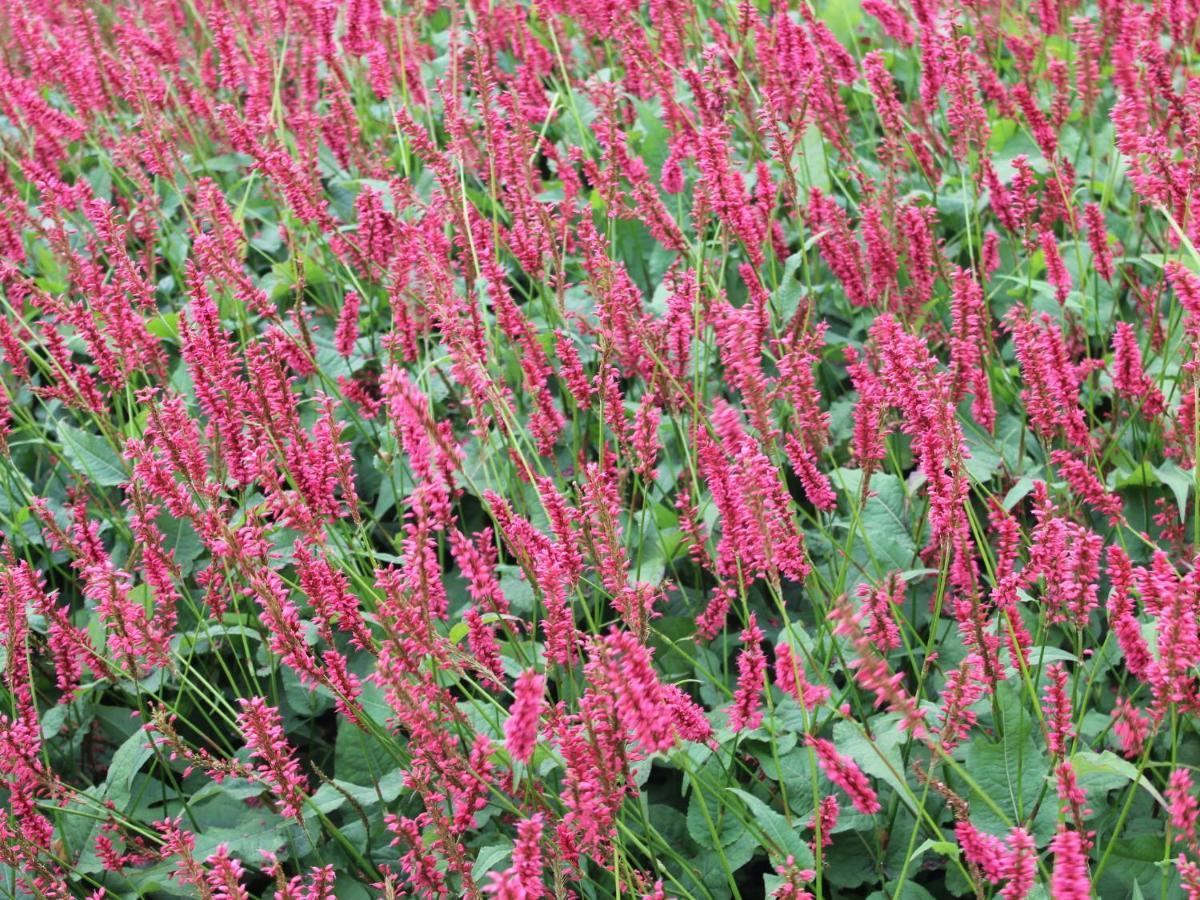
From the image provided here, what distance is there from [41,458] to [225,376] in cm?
160

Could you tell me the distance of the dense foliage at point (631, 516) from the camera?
1971 millimetres

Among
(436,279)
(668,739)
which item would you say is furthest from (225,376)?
(668,739)

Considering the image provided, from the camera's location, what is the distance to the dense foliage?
1.97 metres

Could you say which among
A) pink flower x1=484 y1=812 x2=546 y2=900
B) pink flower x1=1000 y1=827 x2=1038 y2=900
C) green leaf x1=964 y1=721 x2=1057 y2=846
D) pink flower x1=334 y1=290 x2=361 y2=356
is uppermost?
pink flower x1=334 y1=290 x2=361 y2=356

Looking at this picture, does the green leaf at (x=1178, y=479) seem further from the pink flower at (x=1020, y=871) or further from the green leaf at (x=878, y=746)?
the pink flower at (x=1020, y=871)

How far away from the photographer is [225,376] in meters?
2.36

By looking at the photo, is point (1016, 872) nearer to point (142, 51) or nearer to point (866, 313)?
point (866, 313)

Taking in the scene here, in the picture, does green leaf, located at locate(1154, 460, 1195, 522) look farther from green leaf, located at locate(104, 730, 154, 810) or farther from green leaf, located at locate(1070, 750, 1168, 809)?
green leaf, located at locate(104, 730, 154, 810)

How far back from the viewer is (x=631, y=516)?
2.73 m

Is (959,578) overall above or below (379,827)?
above

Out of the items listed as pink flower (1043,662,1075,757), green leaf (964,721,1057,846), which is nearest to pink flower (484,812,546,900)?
pink flower (1043,662,1075,757)

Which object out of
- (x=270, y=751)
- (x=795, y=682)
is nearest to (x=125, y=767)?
(x=270, y=751)

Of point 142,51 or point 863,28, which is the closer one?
point 142,51

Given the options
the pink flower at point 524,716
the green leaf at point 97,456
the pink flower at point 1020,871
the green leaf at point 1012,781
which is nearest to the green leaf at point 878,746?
the green leaf at point 1012,781
